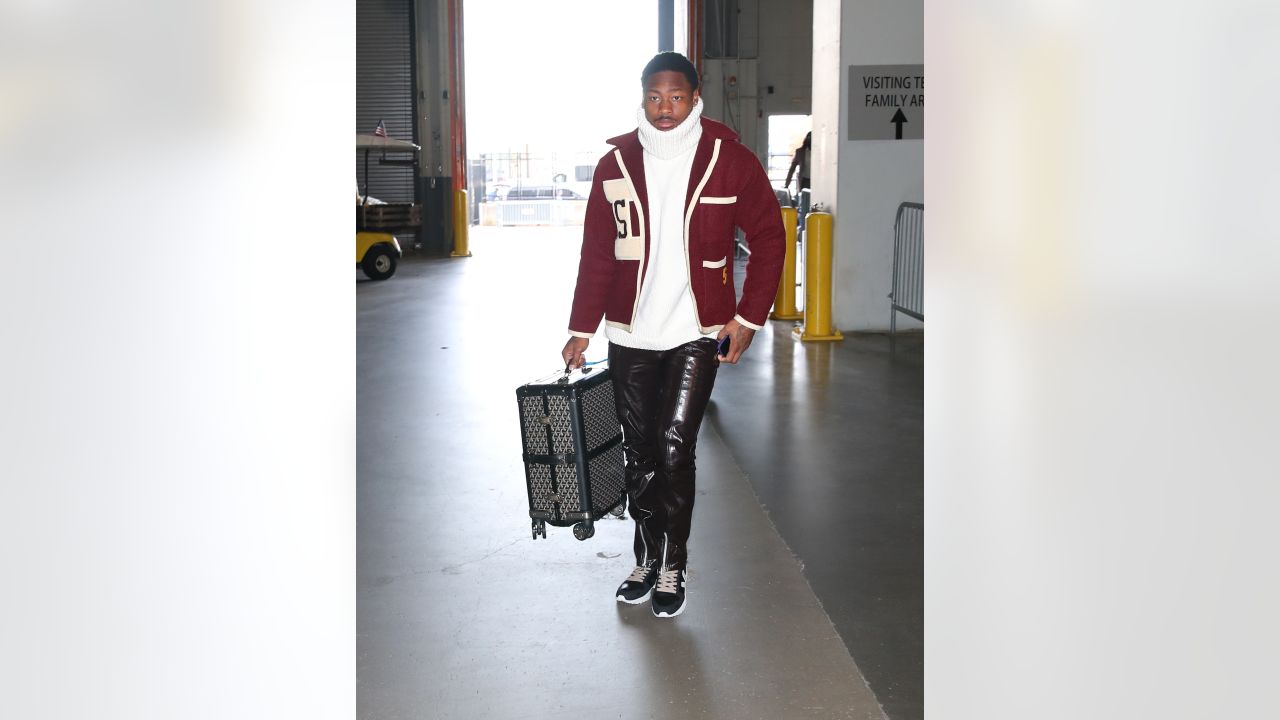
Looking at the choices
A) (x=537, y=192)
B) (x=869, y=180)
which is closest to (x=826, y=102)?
(x=869, y=180)

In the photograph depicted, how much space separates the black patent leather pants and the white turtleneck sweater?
0.23ft

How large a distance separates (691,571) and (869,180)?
634 cm

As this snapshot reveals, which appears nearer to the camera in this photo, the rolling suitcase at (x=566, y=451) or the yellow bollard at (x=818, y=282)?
the rolling suitcase at (x=566, y=451)

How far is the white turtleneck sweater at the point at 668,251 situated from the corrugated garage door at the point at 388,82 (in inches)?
677

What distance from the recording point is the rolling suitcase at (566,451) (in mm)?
3848

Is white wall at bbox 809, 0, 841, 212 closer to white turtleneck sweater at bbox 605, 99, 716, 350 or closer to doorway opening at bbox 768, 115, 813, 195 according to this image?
white turtleneck sweater at bbox 605, 99, 716, 350

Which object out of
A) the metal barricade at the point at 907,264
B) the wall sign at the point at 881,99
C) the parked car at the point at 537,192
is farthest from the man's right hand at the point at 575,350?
the parked car at the point at 537,192

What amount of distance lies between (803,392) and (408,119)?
47.0ft

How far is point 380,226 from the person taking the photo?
1603 centimetres

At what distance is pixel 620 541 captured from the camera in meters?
4.70

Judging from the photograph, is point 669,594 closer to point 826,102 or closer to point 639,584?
point 639,584

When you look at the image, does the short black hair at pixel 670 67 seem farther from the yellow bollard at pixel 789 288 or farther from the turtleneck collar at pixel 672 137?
the yellow bollard at pixel 789 288

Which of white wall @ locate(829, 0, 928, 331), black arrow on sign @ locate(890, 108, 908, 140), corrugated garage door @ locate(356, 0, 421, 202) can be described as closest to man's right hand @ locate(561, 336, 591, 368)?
white wall @ locate(829, 0, 928, 331)
